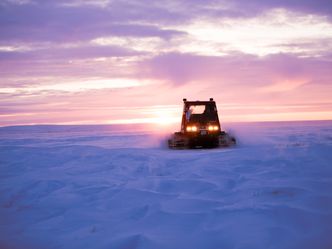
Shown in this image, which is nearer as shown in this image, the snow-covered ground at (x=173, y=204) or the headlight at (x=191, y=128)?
the snow-covered ground at (x=173, y=204)

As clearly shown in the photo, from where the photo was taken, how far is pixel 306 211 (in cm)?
579

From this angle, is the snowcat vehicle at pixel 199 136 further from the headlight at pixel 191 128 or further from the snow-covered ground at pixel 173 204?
the snow-covered ground at pixel 173 204

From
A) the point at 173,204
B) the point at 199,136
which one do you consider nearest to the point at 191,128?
the point at 199,136

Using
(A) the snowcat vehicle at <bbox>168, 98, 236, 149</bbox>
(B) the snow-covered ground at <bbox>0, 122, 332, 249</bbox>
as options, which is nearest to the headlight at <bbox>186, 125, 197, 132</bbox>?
(A) the snowcat vehicle at <bbox>168, 98, 236, 149</bbox>

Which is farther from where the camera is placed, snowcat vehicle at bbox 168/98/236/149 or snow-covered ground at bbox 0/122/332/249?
snowcat vehicle at bbox 168/98/236/149

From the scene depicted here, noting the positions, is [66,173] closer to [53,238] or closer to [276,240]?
[53,238]

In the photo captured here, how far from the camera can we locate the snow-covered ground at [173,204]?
5.21 m

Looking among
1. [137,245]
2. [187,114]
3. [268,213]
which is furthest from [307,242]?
[187,114]

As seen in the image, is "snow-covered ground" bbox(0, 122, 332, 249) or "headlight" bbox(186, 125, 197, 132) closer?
"snow-covered ground" bbox(0, 122, 332, 249)

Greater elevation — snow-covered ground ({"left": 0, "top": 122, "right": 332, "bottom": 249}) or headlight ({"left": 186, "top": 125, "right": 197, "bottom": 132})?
headlight ({"left": 186, "top": 125, "right": 197, "bottom": 132})

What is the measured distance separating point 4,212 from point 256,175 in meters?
5.45

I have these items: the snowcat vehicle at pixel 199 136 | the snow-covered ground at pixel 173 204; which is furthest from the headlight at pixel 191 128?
the snow-covered ground at pixel 173 204

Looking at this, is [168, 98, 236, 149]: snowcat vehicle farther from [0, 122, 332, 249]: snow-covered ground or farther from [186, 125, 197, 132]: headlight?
[0, 122, 332, 249]: snow-covered ground

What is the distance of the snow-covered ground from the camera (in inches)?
205
